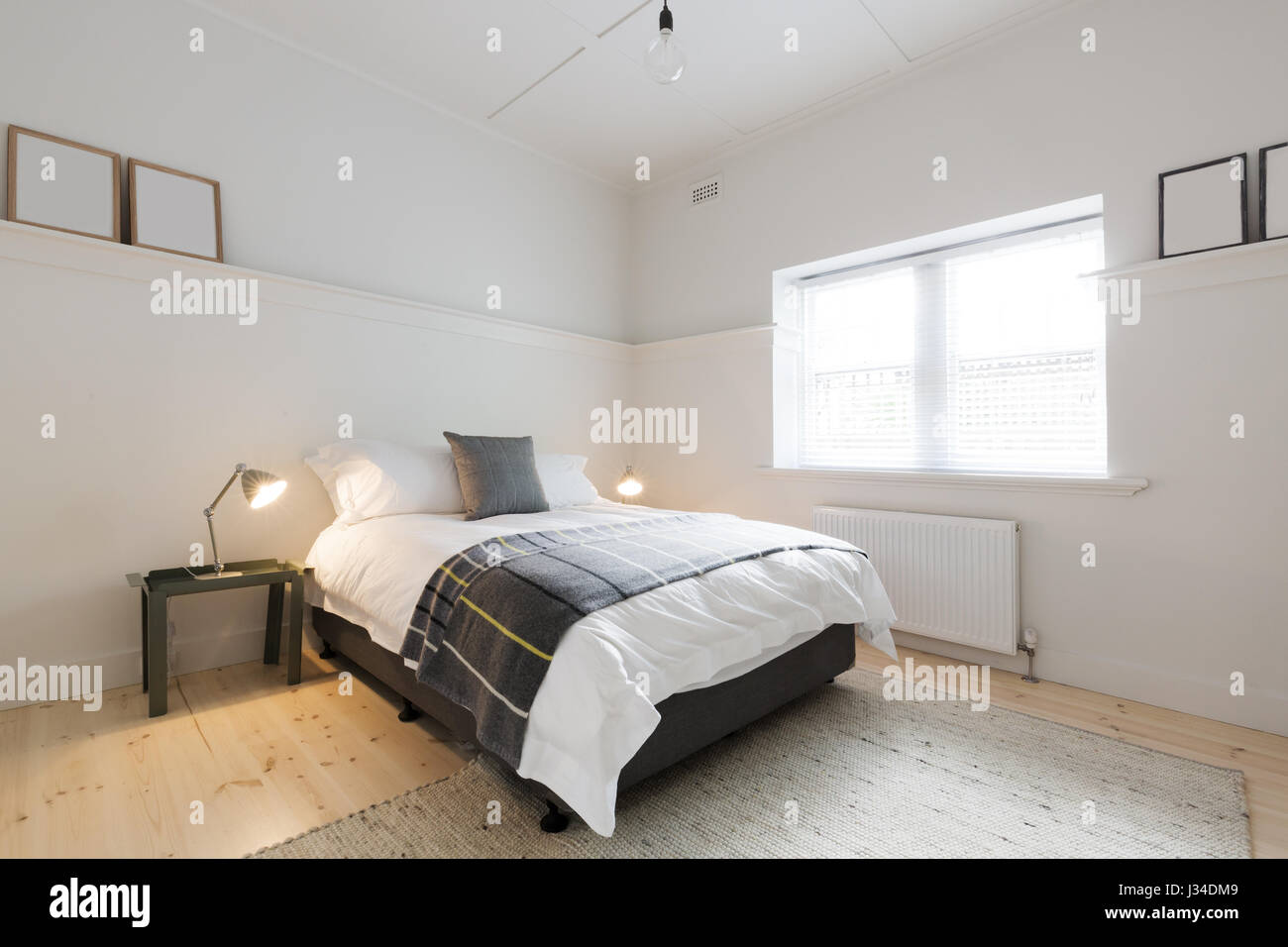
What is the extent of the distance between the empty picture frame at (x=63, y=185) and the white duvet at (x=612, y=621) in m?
1.49

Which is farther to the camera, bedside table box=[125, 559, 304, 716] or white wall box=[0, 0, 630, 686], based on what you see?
white wall box=[0, 0, 630, 686]

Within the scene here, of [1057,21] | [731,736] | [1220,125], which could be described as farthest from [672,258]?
[731,736]

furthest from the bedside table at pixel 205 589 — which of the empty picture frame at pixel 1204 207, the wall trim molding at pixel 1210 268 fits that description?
the empty picture frame at pixel 1204 207

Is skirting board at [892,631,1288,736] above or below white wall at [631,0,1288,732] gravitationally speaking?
below

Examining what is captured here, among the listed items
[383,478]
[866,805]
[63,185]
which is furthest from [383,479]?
[866,805]

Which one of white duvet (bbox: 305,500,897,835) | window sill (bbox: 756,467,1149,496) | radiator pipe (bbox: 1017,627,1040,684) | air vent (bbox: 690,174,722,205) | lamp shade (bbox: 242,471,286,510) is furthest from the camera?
air vent (bbox: 690,174,722,205)

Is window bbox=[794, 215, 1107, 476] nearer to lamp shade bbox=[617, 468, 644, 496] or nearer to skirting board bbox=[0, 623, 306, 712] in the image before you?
lamp shade bbox=[617, 468, 644, 496]

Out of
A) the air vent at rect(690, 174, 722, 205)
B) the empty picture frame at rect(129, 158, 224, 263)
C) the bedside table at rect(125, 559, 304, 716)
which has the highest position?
the air vent at rect(690, 174, 722, 205)

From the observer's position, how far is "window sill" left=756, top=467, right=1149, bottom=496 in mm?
2482

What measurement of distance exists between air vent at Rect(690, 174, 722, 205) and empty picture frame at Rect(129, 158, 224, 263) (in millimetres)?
2671

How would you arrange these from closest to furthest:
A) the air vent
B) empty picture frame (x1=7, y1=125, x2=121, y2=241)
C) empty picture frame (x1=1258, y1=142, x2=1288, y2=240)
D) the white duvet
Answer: the white duvet, empty picture frame (x1=1258, y1=142, x2=1288, y2=240), empty picture frame (x1=7, y1=125, x2=121, y2=241), the air vent

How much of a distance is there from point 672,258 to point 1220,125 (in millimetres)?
2784

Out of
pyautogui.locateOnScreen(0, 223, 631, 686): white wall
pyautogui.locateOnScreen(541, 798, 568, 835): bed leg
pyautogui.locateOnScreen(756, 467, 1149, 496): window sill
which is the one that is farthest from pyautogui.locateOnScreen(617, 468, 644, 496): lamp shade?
pyautogui.locateOnScreen(541, 798, 568, 835): bed leg
